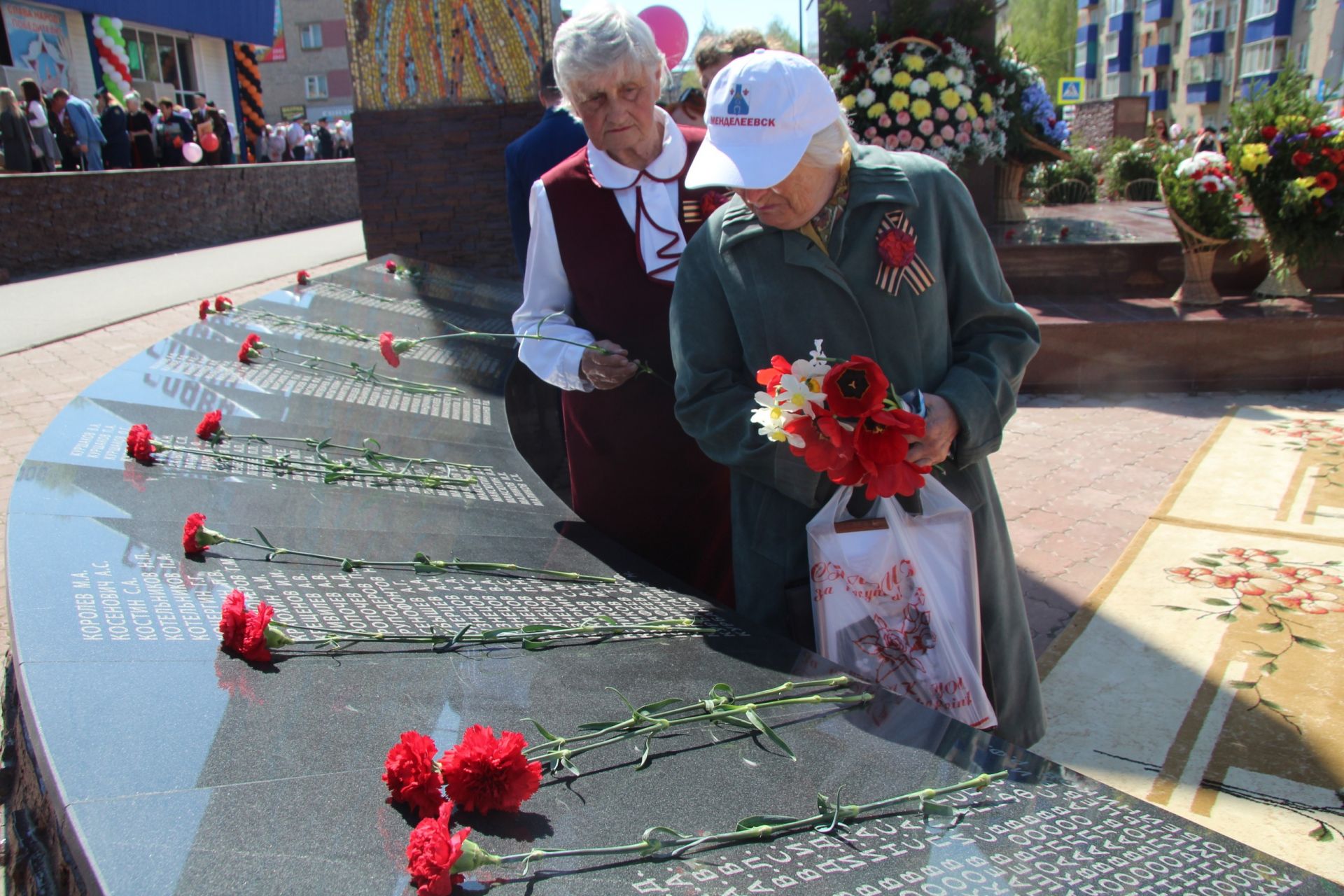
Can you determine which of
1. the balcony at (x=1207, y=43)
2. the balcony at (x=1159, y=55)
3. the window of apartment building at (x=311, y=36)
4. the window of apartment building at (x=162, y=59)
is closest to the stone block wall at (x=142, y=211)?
the window of apartment building at (x=162, y=59)

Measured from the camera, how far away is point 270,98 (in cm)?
5072

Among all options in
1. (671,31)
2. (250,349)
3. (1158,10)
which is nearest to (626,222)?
(250,349)

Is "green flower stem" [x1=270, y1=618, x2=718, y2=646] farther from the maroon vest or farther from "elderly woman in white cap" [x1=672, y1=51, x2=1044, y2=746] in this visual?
the maroon vest

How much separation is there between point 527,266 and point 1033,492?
2.79 meters

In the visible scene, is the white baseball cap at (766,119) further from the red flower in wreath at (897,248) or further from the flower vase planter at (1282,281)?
the flower vase planter at (1282,281)

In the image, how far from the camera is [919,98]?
21.8 feet

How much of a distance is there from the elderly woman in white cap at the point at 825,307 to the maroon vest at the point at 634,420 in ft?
1.73

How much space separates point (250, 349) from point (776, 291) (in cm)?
180

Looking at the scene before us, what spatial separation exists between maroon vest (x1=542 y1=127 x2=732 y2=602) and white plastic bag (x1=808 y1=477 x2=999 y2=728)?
0.80 meters

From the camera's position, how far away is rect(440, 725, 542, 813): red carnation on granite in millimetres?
1087

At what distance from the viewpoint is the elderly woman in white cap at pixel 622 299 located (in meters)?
2.29

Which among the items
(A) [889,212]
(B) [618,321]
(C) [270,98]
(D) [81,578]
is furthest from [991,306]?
(C) [270,98]

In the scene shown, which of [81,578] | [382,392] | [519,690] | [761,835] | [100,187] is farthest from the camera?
[100,187]

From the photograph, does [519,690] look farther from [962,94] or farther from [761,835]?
[962,94]
